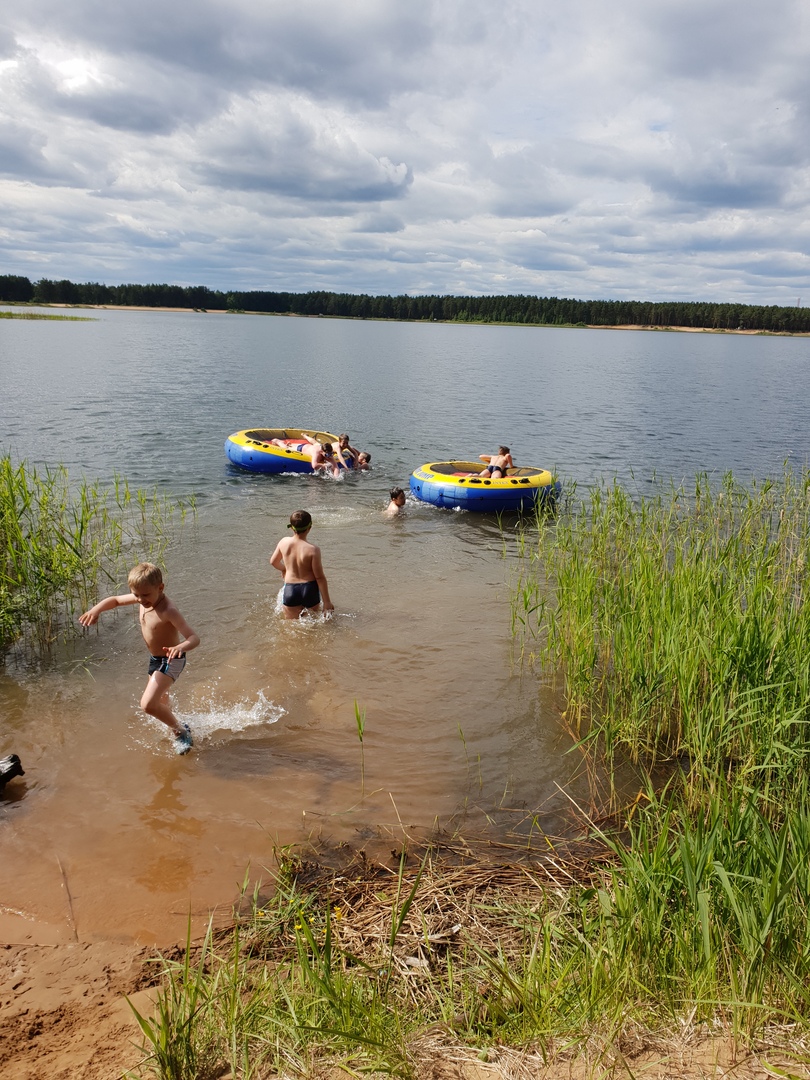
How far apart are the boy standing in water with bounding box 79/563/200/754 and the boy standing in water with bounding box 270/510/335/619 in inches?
90.6

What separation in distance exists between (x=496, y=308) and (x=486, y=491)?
4999 inches

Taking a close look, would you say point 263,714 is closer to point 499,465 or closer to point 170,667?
point 170,667

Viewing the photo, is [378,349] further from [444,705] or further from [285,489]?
[444,705]

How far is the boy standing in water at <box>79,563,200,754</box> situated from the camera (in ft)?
14.4

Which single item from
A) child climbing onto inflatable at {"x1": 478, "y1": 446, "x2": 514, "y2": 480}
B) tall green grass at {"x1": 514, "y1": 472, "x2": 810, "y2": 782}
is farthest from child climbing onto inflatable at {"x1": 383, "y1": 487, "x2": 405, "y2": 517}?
tall green grass at {"x1": 514, "y1": 472, "x2": 810, "y2": 782}

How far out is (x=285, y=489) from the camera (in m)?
13.8

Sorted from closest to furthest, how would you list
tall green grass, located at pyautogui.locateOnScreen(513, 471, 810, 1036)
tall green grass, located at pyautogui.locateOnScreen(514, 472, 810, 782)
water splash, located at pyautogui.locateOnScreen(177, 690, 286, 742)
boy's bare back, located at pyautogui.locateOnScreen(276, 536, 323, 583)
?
tall green grass, located at pyautogui.locateOnScreen(513, 471, 810, 1036), tall green grass, located at pyautogui.locateOnScreen(514, 472, 810, 782), water splash, located at pyautogui.locateOnScreen(177, 690, 286, 742), boy's bare back, located at pyautogui.locateOnScreen(276, 536, 323, 583)

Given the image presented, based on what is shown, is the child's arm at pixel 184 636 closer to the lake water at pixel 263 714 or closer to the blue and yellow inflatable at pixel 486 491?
the lake water at pixel 263 714

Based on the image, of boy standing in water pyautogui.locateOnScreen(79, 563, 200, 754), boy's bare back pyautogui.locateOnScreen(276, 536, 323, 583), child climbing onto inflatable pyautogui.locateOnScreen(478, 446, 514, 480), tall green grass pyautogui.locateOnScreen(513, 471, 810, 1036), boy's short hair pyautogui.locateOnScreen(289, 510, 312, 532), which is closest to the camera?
tall green grass pyautogui.locateOnScreen(513, 471, 810, 1036)

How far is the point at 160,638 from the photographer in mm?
4648

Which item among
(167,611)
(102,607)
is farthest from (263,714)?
(102,607)

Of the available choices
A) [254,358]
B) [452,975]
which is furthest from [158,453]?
[254,358]

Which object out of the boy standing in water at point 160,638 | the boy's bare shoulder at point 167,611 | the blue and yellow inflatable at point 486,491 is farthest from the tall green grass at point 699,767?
the blue and yellow inflatable at point 486,491

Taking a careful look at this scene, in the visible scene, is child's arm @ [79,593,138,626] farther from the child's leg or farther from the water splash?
the water splash
